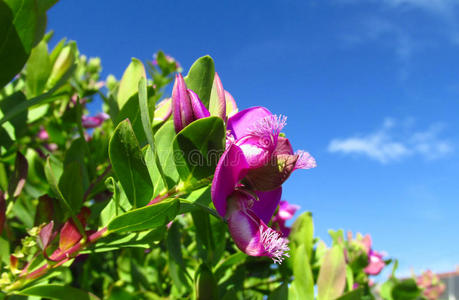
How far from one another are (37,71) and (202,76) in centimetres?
126

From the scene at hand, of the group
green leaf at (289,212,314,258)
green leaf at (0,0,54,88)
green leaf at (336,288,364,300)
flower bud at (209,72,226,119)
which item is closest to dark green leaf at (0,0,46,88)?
green leaf at (0,0,54,88)

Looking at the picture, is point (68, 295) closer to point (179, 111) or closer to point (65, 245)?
point (65, 245)

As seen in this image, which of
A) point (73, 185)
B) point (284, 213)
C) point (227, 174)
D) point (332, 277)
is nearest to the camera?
point (227, 174)

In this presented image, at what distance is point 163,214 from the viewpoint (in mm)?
1100


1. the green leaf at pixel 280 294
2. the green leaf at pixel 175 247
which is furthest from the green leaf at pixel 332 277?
the green leaf at pixel 175 247

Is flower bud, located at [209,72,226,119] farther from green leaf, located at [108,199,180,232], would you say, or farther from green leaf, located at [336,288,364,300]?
green leaf, located at [336,288,364,300]

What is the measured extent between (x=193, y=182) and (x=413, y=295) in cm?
271

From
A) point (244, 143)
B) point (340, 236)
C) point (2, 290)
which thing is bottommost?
point (2, 290)

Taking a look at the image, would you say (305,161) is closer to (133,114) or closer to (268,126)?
(268,126)

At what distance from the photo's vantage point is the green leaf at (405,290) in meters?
3.13

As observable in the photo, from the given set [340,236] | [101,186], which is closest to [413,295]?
[340,236]

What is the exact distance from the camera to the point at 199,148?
1.07 meters

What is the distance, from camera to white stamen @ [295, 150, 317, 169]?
3.67ft

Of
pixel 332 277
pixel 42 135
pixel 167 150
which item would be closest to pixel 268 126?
pixel 167 150
